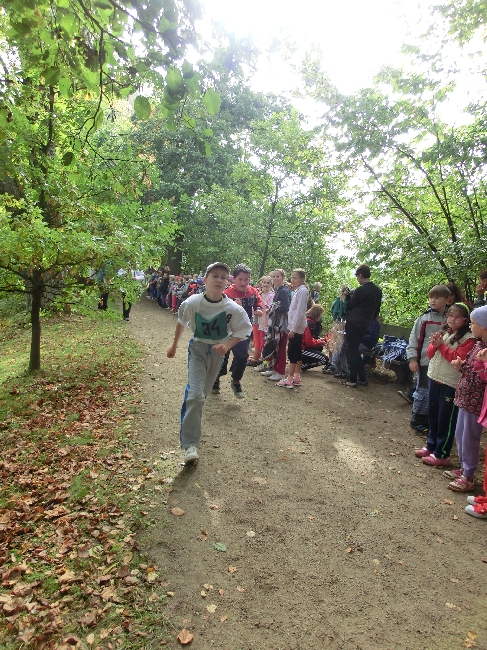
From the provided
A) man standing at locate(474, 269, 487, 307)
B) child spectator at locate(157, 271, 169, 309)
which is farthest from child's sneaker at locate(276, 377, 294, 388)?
child spectator at locate(157, 271, 169, 309)

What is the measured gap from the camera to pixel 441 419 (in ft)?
17.4

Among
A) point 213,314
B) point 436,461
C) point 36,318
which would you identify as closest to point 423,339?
point 436,461

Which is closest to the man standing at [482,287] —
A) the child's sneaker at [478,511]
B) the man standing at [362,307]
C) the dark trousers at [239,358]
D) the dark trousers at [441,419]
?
the dark trousers at [441,419]

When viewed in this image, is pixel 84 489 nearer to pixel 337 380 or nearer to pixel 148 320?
pixel 337 380

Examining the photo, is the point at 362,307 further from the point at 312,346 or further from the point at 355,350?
→ the point at 312,346

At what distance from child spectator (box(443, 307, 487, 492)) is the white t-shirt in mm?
2362

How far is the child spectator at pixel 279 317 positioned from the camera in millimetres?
8445

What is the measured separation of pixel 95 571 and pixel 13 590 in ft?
1.87

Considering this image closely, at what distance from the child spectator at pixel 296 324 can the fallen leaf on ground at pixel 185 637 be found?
224 inches

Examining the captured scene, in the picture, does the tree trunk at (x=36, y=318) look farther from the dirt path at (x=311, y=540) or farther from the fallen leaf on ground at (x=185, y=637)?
the fallen leaf on ground at (x=185, y=637)

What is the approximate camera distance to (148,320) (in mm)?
16625

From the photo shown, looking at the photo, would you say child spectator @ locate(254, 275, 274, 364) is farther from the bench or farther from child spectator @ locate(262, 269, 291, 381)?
the bench

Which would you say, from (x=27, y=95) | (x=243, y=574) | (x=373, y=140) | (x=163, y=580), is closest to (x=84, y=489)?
(x=163, y=580)

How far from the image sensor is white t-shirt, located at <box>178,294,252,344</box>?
15.7 feet
